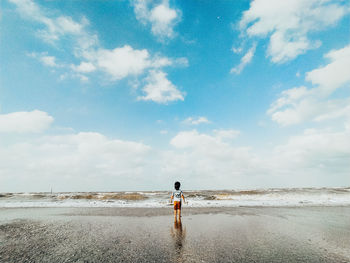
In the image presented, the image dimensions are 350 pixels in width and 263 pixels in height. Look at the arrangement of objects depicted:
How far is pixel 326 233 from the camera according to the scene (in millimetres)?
8273

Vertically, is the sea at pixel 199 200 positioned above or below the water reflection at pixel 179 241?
below

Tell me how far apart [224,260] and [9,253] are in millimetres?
6574

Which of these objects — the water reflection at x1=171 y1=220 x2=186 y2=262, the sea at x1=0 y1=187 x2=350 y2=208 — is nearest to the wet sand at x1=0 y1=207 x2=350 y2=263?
the water reflection at x1=171 y1=220 x2=186 y2=262

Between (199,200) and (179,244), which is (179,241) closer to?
(179,244)

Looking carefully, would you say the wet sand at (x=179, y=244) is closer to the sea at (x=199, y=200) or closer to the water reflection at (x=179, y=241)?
the water reflection at (x=179, y=241)

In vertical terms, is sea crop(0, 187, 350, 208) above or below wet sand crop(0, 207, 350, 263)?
below

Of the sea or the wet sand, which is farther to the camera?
the sea

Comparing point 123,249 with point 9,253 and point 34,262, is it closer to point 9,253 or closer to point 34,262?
point 34,262

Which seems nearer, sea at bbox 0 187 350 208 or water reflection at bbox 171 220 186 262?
water reflection at bbox 171 220 186 262

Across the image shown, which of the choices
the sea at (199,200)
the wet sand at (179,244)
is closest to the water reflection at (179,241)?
the wet sand at (179,244)

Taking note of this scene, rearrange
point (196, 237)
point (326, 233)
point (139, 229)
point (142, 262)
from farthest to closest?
1. point (139, 229)
2. point (326, 233)
3. point (196, 237)
4. point (142, 262)

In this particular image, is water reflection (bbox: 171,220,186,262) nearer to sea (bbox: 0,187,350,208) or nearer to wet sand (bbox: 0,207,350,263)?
wet sand (bbox: 0,207,350,263)

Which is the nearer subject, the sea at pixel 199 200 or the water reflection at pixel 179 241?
the water reflection at pixel 179 241

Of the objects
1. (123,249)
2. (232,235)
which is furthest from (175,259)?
(232,235)
